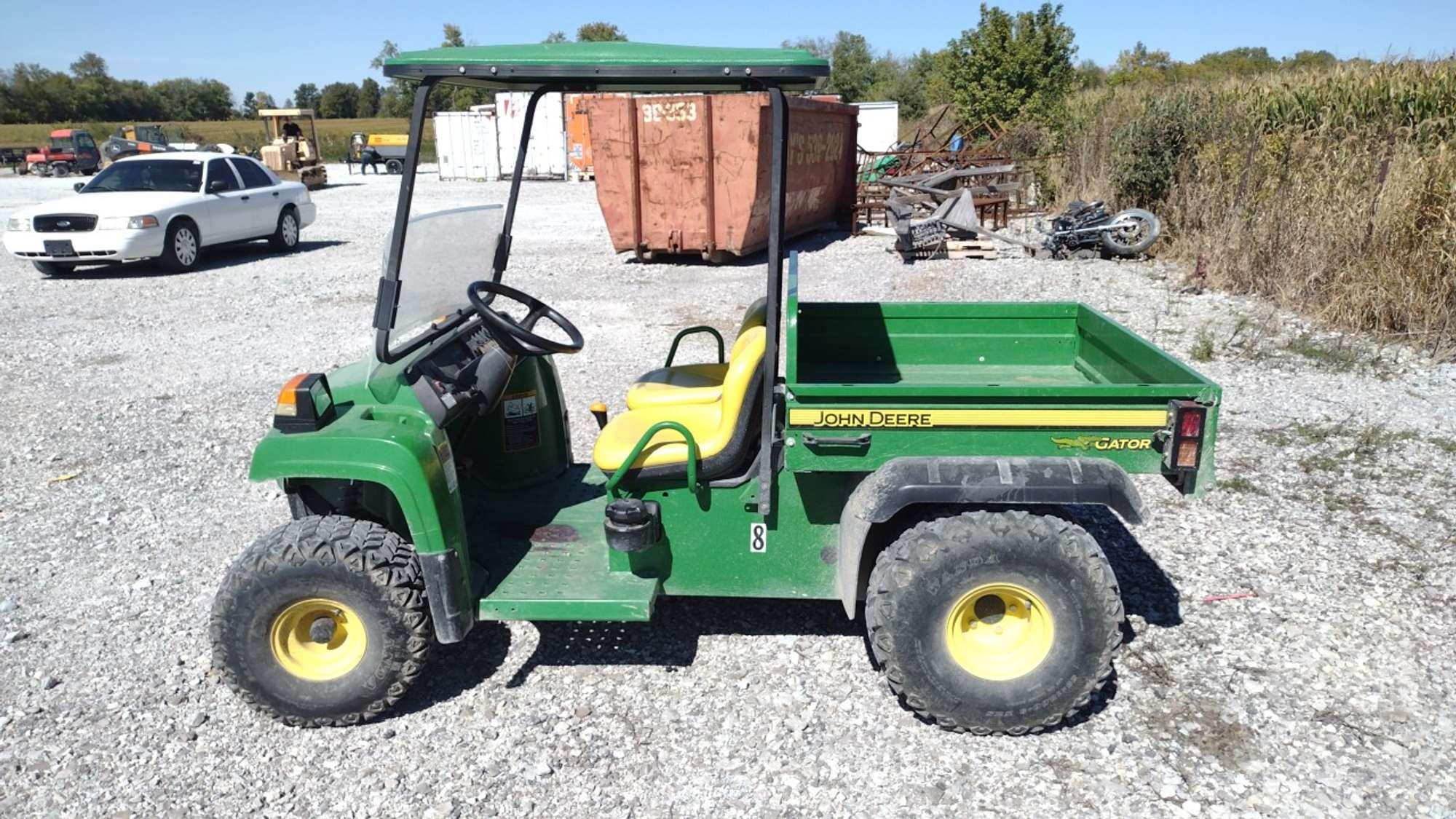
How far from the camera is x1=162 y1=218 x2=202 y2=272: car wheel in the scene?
12.4m

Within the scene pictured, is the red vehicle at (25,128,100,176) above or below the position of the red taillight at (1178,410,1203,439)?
above

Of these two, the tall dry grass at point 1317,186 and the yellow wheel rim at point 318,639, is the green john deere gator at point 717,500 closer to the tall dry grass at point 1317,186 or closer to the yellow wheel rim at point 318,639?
the yellow wheel rim at point 318,639

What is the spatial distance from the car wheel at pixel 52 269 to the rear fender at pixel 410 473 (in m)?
11.9

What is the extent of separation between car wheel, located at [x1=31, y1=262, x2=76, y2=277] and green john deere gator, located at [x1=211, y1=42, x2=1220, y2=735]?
1160 cm

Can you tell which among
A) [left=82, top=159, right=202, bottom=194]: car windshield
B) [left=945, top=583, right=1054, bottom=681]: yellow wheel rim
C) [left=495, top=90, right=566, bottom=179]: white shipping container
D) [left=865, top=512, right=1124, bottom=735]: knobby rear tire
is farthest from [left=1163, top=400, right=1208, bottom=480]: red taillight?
[left=495, top=90, right=566, bottom=179]: white shipping container

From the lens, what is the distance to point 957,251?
13250mm

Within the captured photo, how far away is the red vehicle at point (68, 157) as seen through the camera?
33.8 m

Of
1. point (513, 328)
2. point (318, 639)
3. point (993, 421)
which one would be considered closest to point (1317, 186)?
point (993, 421)

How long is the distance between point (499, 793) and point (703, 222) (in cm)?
1001

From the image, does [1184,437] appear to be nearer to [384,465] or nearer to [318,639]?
[384,465]

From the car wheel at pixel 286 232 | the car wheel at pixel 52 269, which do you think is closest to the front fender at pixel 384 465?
the car wheel at pixel 52 269

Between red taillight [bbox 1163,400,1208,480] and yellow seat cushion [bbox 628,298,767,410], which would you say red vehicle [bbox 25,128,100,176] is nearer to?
yellow seat cushion [bbox 628,298,767,410]

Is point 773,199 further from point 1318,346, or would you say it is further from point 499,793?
point 1318,346

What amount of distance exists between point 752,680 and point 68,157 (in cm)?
3930
